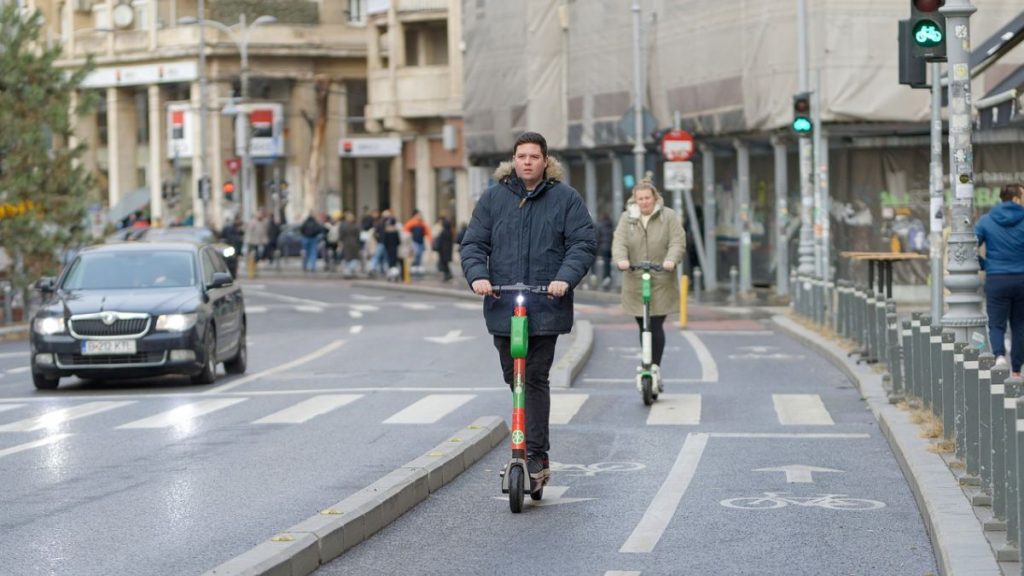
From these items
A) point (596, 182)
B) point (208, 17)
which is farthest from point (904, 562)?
point (208, 17)

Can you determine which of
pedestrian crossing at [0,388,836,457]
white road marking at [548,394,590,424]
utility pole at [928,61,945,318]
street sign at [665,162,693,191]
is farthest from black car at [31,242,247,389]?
street sign at [665,162,693,191]

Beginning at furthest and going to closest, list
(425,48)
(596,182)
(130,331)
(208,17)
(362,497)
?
(208,17)
(425,48)
(596,182)
(130,331)
(362,497)

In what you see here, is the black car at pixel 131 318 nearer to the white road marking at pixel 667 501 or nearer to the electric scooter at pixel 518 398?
the white road marking at pixel 667 501

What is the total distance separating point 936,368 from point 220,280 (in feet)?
33.2

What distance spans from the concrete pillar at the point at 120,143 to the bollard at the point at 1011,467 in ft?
286

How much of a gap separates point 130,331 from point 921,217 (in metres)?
20.5

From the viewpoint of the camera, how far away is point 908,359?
1564 centimetres

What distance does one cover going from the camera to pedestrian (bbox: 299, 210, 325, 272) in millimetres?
60062

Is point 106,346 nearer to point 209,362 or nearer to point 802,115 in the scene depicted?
point 209,362

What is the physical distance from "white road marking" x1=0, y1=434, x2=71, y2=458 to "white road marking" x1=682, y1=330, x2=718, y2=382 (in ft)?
25.3

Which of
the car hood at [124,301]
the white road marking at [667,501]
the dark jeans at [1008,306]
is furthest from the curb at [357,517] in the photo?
the car hood at [124,301]

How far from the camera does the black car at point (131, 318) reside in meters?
20.2

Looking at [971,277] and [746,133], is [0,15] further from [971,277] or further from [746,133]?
[971,277]

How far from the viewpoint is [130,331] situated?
795 inches
